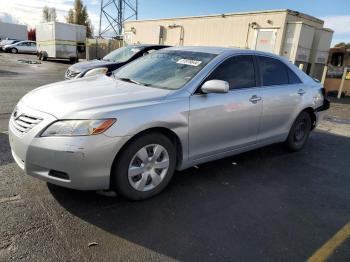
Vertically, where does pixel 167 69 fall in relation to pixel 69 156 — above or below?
above

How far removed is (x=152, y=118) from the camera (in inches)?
130

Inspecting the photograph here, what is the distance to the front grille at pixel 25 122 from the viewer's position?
3100mm

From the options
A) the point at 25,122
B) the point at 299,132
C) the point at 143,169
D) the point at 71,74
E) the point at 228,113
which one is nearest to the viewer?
the point at 25,122

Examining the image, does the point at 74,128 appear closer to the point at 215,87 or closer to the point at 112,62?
the point at 215,87

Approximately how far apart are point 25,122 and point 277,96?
3408 mm

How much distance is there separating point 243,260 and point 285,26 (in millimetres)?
13668

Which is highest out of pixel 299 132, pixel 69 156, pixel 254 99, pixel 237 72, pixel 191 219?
pixel 237 72

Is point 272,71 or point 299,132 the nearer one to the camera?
point 272,71

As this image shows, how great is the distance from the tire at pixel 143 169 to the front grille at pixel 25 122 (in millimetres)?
848

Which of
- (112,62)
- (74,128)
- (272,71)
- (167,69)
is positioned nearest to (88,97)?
(74,128)

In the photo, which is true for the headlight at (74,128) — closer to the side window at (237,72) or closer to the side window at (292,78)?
the side window at (237,72)

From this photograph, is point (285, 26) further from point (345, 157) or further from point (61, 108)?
point (61, 108)

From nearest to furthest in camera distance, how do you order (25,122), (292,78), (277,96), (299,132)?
1. (25,122)
2. (277,96)
3. (292,78)
4. (299,132)

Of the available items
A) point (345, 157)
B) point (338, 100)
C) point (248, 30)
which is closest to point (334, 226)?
point (345, 157)
